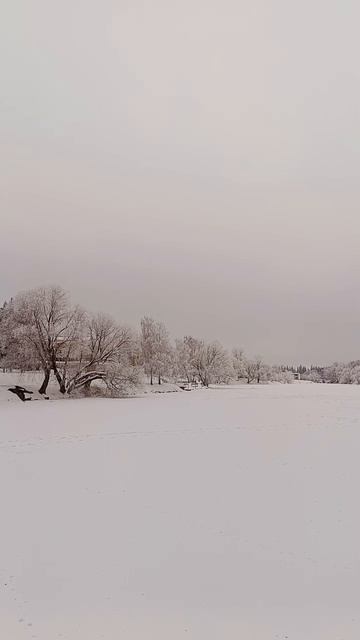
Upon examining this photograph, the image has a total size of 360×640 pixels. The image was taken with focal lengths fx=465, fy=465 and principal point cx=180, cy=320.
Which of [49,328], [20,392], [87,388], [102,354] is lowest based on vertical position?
[20,392]

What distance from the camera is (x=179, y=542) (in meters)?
9.40

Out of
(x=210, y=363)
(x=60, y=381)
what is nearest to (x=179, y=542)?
(x=60, y=381)

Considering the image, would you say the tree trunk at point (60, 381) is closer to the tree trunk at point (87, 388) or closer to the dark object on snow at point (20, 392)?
the tree trunk at point (87, 388)

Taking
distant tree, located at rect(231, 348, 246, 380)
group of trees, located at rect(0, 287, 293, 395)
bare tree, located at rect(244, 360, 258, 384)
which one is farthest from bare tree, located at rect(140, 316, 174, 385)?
bare tree, located at rect(244, 360, 258, 384)

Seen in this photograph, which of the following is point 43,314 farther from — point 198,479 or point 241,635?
point 241,635

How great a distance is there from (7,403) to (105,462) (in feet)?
93.1

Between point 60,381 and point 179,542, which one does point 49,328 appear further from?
point 179,542

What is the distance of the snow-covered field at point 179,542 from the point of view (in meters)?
6.74

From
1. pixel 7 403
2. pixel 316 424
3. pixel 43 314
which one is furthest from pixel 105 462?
pixel 43 314

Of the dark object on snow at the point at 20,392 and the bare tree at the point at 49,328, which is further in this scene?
the bare tree at the point at 49,328

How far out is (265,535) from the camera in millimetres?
9781

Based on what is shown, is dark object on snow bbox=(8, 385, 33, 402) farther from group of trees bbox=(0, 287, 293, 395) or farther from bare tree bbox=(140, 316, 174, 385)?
bare tree bbox=(140, 316, 174, 385)

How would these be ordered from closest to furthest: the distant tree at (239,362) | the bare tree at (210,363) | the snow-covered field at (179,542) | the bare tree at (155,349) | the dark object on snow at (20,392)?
1. the snow-covered field at (179,542)
2. the dark object on snow at (20,392)
3. the bare tree at (155,349)
4. the bare tree at (210,363)
5. the distant tree at (239,362)

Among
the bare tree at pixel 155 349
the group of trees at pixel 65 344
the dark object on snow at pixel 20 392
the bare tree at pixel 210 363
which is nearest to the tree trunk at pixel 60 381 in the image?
the group of trees at pixel 65 344
